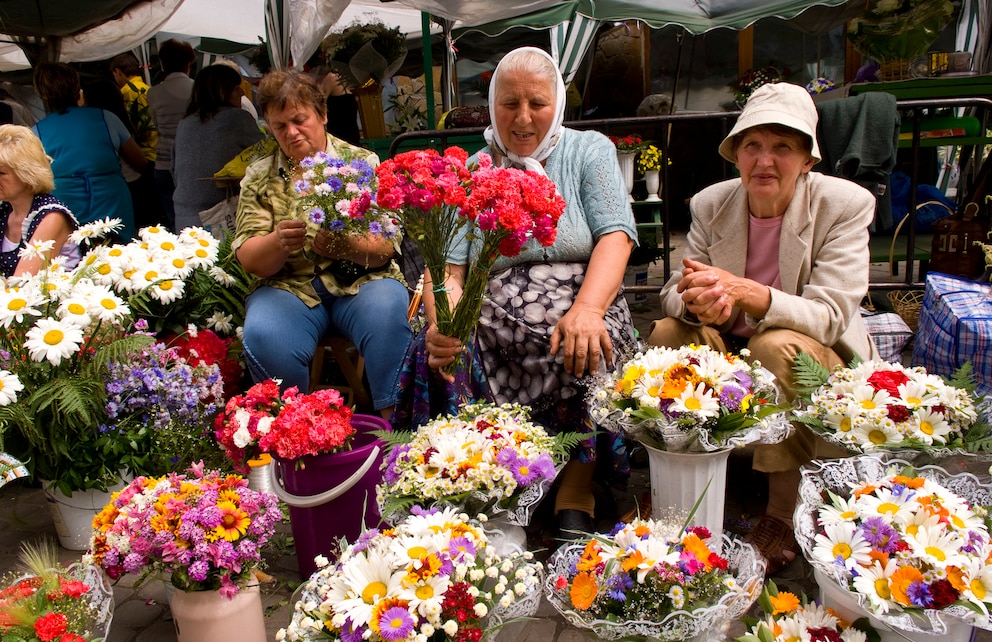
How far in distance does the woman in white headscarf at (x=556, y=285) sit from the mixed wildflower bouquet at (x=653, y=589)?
1012 mm

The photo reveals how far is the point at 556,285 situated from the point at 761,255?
31.8 inches

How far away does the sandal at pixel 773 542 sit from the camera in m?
2.53

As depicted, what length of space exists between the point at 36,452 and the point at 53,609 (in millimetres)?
1213

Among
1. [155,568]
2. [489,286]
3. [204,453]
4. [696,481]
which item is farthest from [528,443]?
[204,453]

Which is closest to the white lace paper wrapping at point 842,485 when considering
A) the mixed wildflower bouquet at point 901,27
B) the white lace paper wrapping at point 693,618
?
the white lace paper wrapping at point 693,618

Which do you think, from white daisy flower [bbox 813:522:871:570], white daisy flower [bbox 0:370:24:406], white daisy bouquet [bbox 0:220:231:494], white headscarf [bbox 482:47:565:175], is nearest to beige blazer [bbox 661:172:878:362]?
white headscarf [bbox 482:47:565:175]

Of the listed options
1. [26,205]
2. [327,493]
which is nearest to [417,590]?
[327,493]

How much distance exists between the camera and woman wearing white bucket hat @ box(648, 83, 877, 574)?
2.54 meters

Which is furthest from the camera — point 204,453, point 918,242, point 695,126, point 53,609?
point 695,126

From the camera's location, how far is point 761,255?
2861 mm

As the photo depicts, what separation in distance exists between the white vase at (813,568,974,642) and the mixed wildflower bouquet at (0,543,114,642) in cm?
177

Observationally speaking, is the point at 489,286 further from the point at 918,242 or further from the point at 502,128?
the point at 918,242

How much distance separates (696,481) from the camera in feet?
7.44

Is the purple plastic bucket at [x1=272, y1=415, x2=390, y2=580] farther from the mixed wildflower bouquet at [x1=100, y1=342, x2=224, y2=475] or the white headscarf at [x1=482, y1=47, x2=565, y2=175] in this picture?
the white headscarf at [x1=482, y1=47, x2=565, y2=175]
